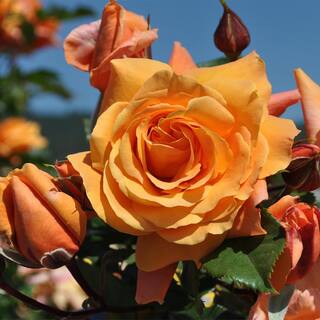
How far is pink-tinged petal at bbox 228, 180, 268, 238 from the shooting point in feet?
1.94

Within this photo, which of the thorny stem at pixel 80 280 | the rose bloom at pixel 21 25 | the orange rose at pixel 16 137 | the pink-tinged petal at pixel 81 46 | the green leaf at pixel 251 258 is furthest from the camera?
the orange rose at pixel 16 137

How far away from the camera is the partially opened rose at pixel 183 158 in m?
0.58

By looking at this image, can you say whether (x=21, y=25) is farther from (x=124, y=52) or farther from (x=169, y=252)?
(x=169, y=252)

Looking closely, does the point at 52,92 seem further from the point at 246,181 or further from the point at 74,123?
the point at 74,123

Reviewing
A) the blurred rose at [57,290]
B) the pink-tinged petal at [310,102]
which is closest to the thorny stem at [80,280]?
the pink-tinged petal at [310,102]

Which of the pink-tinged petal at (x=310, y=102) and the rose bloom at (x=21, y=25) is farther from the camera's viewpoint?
the rose bloom at (x=21, y=25)

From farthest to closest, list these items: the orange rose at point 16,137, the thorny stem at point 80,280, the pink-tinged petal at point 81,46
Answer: the orange rose at point 16,137
the pink-tinged petal at point 81,46
the thorny stem at point 80,280

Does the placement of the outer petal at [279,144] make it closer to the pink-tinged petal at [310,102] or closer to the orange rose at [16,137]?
the pink-tinged petal at [310,102]

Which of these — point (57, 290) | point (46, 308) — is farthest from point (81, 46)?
point (57, 290)

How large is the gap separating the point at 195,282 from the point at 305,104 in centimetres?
22

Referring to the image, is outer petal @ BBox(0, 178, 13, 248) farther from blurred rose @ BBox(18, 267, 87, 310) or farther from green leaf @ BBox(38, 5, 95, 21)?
green leaf @ BBox(38, 5, 95, 21)

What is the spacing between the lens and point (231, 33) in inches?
30.8

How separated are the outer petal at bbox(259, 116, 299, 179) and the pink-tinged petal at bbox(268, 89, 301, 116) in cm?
8

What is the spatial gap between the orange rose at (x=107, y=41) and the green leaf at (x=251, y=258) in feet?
0.76
